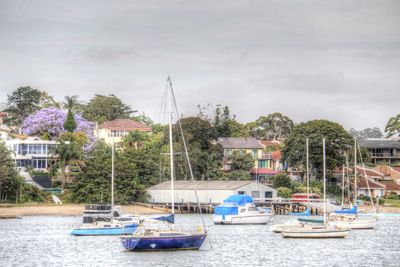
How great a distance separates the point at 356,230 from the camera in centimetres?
10231

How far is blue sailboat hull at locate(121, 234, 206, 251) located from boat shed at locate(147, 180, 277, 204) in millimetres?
63188

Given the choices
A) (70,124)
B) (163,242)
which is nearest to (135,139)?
(70,124)

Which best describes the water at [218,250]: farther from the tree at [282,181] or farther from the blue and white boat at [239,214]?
the tree at [282,181]

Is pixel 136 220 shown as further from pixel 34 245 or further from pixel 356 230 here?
pixel 356 230

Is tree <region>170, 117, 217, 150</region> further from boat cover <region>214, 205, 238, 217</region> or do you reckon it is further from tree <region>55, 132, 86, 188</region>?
boat cover <region>214, 205, 238, 217</region>

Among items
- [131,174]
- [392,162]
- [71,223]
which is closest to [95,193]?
[131,174]

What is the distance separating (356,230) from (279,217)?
24327mm

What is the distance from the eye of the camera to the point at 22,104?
197 meters

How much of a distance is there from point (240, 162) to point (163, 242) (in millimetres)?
101379

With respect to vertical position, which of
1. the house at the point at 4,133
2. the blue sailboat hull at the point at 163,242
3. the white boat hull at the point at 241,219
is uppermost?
the house at the point at 4,133

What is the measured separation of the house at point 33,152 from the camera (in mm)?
151625

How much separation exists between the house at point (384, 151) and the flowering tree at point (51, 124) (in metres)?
63.9

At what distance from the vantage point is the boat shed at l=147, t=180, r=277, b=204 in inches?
5251

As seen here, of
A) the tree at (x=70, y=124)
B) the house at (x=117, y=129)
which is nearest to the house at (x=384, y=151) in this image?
the house at (x=117, y=129)
